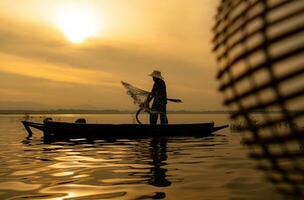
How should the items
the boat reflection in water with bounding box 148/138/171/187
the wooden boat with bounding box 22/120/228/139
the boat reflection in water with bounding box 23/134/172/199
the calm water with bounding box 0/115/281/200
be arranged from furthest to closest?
the wooden boat with bounding box 22/120/228/139 → the boat reflection in water with bounding box 148/138/171/187 → the boat reflection in water with bounding box 23/134/172/199 → the calm water with bounding box 0/115/281/200

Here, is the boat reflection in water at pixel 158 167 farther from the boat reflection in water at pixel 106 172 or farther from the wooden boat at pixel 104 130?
the wooden boat at pixel 104 130

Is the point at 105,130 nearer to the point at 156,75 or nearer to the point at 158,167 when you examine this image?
the point at 156,75

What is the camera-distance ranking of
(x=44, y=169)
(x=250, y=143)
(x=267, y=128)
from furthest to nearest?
1. (x=44, y=169)
2. (x=250, y=143)
3. (x=267, y=128)

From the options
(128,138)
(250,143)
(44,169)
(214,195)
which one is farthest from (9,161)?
(250,143)

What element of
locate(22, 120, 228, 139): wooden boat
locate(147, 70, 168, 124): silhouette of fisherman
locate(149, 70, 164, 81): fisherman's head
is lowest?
locate(22, 120, 228, 139): wooden boat

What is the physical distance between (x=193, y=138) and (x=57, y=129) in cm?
687

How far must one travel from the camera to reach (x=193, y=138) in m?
23.9

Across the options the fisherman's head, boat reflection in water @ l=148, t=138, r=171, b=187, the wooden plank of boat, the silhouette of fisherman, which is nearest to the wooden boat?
the wooden plank of boat

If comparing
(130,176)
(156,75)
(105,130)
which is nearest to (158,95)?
(156,75)

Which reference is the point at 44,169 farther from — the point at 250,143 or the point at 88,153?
the point at 250,143

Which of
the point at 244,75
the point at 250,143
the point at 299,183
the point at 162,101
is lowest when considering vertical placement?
the point at 299,183

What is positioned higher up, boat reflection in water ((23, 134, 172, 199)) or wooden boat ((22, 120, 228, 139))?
wooden boat ((22, 120, 228, 139))

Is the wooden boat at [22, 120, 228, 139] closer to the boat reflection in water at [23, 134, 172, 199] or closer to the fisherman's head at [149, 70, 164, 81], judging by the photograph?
the fisherman's head at [149, 70, 164, 81]

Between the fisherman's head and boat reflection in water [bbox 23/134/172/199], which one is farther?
the fisherman's head
